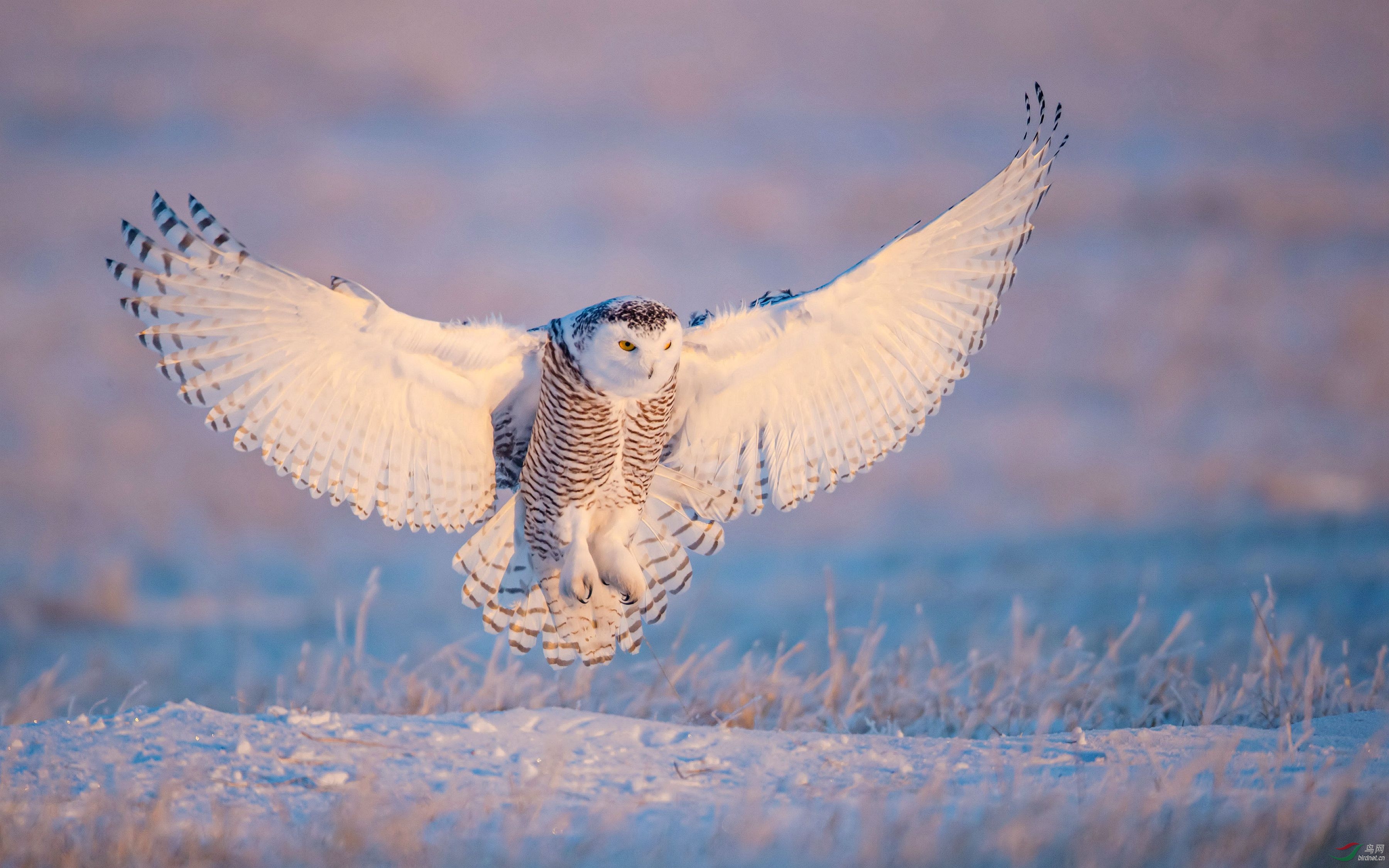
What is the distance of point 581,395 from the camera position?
404 cm

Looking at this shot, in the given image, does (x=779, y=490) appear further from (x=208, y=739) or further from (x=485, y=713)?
(x=208, y=739)

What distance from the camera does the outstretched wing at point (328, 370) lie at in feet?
11.7

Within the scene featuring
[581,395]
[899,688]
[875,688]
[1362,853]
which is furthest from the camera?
[875,688]

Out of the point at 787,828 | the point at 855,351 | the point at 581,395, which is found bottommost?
the point at 787,828

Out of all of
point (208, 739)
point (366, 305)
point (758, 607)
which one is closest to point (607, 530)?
point (366, 305)

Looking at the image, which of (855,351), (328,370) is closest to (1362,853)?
(855,351)

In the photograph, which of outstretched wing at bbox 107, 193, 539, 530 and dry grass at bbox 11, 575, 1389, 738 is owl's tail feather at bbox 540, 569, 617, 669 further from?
outstretched wing at bbox 107, 193, 539, 530

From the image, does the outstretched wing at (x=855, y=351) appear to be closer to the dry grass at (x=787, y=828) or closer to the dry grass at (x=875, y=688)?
the dry grass at (x=875, y=688)

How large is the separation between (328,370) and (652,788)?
6.26 feet

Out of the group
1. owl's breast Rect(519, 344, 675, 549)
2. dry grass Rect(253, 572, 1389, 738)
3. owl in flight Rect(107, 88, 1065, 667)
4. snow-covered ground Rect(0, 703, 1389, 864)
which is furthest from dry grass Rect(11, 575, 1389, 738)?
owl's breast Rect(519, 344, 675, 549)

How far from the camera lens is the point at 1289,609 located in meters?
7.34

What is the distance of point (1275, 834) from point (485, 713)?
2.56 meters

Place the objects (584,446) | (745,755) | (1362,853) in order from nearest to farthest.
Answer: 1. (1362,853)
2. (745,755)
3. (584,446)

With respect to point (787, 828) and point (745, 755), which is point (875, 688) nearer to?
point (745, 755)
